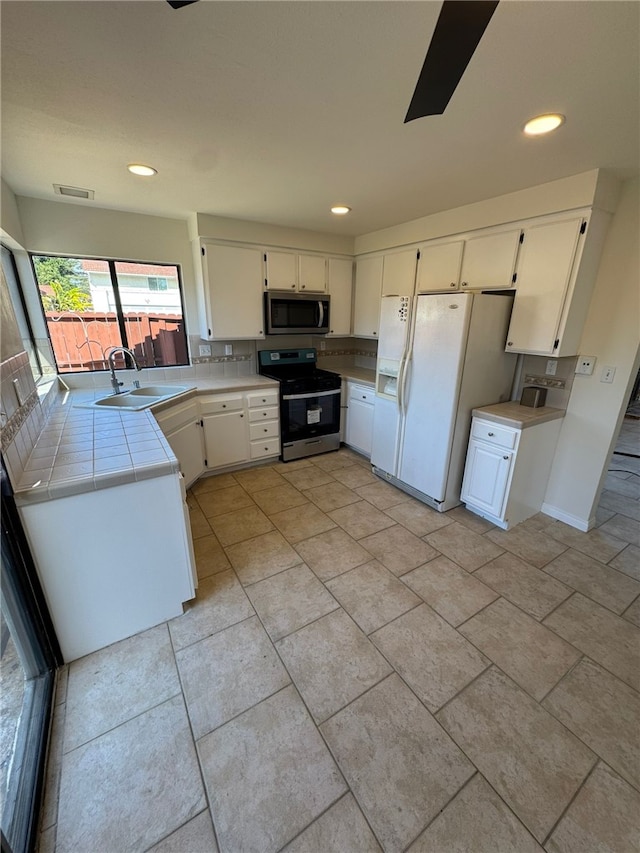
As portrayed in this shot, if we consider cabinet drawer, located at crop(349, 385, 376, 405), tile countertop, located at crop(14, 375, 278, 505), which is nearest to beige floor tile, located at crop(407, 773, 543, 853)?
tile countertop, located at crop(14, 375, 278, 505)

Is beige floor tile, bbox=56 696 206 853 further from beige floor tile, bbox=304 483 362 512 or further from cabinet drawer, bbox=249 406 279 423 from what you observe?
cabinet drawer, bbox=249 406 279 423

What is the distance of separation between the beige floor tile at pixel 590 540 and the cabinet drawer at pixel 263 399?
2.64 metres

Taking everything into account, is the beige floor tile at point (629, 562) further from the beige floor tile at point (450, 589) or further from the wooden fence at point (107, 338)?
the wooden fence at point (107, 338)

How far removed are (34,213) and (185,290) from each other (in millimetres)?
1199

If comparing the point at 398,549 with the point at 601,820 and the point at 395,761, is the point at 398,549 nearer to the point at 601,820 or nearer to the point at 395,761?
the point at 395,761

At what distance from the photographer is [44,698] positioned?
1.38 m

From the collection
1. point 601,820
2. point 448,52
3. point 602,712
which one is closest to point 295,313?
point 448,52

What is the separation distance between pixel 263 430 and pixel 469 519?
82.7 inches

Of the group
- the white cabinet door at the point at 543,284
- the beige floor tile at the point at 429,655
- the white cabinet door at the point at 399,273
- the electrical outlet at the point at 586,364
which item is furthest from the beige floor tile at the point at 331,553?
the white cabinet door at the point at 399,273

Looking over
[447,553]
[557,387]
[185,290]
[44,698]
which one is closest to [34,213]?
[185,290]

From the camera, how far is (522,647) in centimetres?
167

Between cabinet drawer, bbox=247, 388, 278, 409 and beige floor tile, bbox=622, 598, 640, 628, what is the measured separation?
3004 mm

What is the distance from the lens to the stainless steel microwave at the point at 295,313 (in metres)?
3.47

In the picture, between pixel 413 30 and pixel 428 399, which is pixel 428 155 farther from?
pixel 428 399
